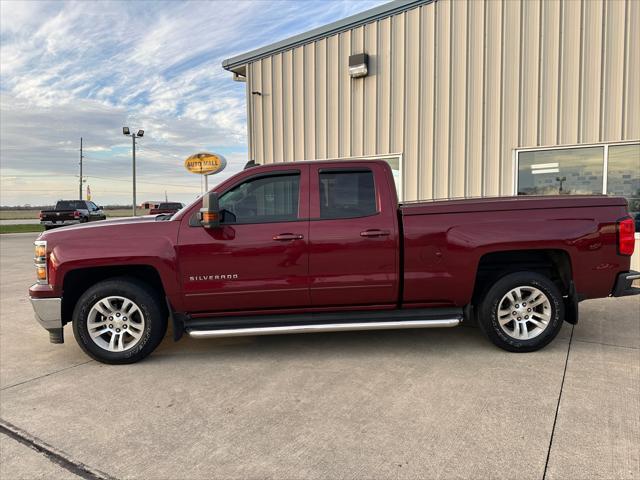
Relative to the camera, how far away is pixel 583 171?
7926 mm

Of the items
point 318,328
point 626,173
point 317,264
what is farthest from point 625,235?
point 626,173

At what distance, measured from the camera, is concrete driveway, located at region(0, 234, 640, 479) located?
101 inches

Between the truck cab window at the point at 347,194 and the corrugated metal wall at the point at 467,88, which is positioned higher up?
the corrugated metal wall at the point at 467,88

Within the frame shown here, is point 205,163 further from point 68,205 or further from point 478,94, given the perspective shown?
point 68,205

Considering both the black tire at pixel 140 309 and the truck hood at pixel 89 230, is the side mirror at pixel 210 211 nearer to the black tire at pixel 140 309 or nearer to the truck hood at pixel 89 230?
the truck hood at pixel 89 230

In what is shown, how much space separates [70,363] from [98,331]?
0.48m

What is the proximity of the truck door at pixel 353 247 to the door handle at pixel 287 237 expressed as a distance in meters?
0.12

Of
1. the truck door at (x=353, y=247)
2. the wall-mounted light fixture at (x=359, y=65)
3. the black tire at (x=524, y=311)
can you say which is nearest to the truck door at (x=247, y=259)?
the truck door at (x=353, y=247)

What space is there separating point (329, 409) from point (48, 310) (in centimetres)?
279

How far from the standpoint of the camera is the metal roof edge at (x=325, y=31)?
9102 millimetres

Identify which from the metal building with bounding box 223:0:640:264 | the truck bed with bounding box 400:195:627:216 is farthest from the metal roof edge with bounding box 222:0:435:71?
the truck bed with bounding box 400:195:627:216

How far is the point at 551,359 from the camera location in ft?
13.6

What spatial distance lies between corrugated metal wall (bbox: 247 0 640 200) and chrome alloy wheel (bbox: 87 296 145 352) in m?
6.54

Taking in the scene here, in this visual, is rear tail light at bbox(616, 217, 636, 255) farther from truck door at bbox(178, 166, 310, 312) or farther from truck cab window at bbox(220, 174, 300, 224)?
truck cab window at bbox(220, 174, 300, 224)
